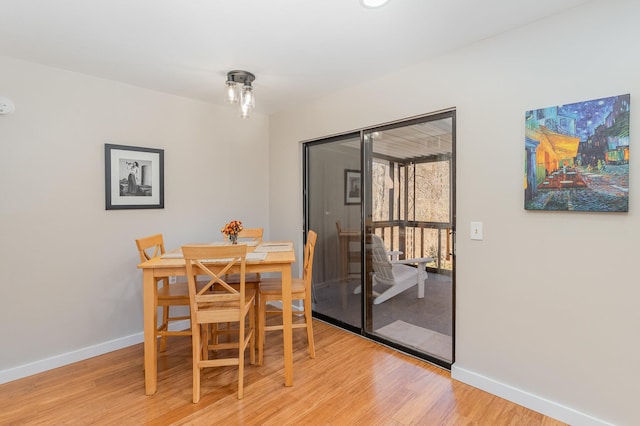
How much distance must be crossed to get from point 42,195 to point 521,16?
3691mm

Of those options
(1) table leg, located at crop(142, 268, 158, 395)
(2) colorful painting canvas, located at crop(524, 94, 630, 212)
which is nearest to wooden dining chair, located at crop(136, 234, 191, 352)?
(1) table leg, located at crop(142, 268, 158, 395)

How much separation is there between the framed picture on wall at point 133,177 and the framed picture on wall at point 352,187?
6.17 feet

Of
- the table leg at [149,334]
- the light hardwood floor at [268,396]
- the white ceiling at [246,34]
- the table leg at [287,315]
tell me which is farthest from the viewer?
the table leg at [287,315]

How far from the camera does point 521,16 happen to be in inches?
73.8

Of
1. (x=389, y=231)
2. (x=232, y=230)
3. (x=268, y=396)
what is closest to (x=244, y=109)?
(x=232, y=230)

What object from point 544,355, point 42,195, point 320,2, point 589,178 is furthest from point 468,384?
point 42,195

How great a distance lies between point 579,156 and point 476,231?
737 millimetres

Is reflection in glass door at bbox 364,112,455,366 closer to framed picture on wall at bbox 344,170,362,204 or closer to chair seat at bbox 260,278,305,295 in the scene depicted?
framed picture on wall at bbox 344,170,362,204

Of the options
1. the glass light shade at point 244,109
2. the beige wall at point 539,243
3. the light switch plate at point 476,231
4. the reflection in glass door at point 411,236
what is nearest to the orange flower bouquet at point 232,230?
the glass light shade at point 244,109

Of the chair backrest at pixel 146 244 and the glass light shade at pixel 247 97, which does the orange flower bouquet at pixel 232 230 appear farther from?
the glass light shade at pixel 247 97

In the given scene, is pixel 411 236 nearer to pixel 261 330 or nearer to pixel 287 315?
pixel 287 315

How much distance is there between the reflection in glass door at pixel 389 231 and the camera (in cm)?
249

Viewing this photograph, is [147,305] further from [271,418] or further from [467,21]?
[467,21]

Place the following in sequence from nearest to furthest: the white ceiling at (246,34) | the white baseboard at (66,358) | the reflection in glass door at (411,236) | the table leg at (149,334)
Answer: the white ceiling at (246,34) < the table leg at (149,334) < the white baseboard at (66,358) < the reflection in glass door at (411,236)
